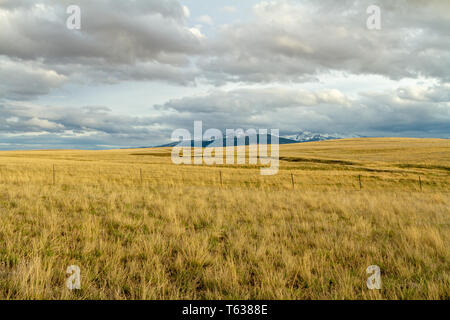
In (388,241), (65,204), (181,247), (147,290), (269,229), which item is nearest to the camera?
(147,290)

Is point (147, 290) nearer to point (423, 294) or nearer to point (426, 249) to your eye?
point (423, 294)

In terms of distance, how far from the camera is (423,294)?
3.97 m

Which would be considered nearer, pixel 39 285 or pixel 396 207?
pixel 39 285

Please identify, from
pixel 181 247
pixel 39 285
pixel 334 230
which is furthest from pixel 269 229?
pixel 39 285

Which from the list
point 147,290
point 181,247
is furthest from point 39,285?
point 181,247

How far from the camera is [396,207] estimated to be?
36.0 feet

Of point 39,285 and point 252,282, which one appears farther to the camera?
point 252,282

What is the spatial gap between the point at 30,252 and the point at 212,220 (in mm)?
4587

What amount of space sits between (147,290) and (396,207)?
10.9m

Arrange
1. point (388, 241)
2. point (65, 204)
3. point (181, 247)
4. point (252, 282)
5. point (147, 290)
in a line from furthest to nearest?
point (65, 204) → point (388, 241) → point (181, 247) → point (252, 282) → point (147, 290)

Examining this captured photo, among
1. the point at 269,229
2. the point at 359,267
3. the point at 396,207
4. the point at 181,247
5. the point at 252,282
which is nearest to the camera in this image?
the point at 252,282

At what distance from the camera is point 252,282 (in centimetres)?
438

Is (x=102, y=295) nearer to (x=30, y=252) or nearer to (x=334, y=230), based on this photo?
(x=30, y=252)

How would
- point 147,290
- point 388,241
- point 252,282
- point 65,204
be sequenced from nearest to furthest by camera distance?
point 147,290 < point 252,282 < point 388,241 < point 65,204
